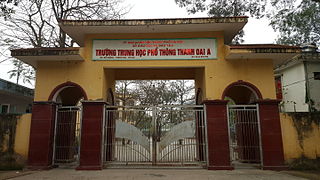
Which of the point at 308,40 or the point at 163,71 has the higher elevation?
the point at 308,40

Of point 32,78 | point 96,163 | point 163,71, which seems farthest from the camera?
point 32,78

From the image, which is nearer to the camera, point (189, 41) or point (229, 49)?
point (229, 49)

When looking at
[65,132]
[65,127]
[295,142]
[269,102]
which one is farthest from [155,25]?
[295,142]

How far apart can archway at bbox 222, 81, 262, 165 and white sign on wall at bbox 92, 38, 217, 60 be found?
164 cm

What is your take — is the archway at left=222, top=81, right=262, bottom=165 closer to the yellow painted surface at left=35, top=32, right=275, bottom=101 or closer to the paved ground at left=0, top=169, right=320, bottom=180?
the yellow painted surface at left=35, top=32, right=275, bottom=101

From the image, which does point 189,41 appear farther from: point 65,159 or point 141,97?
point 141,97

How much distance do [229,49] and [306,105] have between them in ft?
29.7

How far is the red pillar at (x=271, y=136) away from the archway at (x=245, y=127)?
207 millimetres

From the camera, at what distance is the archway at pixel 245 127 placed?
771 cm

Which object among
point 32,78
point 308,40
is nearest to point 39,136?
point 32,78

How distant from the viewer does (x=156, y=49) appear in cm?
794

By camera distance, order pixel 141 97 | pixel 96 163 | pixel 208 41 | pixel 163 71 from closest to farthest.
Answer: pixel 96 163 < pixel 208 41 < pixel 163 71 < pixel 141 97

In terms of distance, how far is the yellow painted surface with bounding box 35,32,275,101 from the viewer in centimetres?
772

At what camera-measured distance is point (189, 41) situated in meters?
7.97
